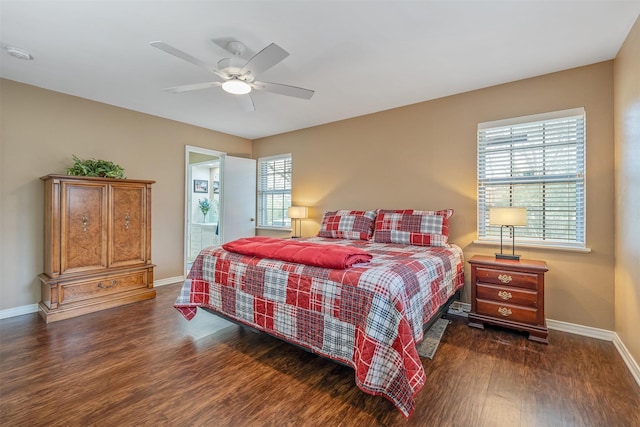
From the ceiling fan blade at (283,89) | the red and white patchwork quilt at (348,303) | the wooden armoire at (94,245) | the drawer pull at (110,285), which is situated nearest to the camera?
the red and white patchwork quilt at (348,303)

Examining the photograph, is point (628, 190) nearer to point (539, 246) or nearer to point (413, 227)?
point (539, 246)

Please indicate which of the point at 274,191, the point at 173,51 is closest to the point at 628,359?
the point at 173,51

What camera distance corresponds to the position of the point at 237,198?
5.11 meters

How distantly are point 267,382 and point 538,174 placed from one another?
3.13m

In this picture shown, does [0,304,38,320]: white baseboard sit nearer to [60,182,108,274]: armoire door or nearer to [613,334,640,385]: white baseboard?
[60,182,108,274]: armoire door

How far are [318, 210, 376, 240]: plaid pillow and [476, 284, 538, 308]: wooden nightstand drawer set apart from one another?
1343 millimetres

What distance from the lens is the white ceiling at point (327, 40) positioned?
1.96 metres

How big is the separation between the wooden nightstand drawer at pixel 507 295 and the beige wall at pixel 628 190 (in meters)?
0.59

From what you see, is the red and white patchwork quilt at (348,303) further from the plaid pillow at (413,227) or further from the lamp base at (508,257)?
the lamp base at (508,257)

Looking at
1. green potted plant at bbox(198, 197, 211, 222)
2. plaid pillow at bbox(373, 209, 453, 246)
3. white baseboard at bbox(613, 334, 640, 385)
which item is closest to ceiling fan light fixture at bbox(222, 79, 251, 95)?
plaid pillow at bbox(373, 209, 453, 246)

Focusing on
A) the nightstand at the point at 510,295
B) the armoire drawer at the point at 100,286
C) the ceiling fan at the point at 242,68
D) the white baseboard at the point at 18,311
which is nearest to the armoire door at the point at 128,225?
the armoire drawer at the point at 100,286

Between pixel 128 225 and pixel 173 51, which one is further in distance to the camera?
pixel 128 225

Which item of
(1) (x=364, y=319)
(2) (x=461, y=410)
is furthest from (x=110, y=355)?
(2) (x=461, y=410)

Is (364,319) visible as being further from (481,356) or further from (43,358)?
(43,358)
